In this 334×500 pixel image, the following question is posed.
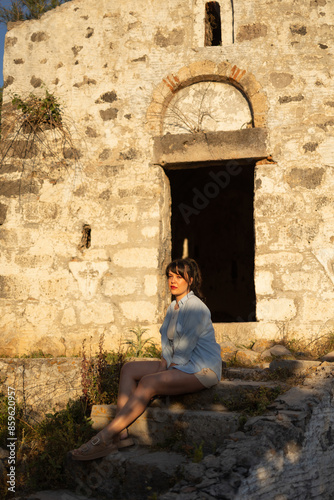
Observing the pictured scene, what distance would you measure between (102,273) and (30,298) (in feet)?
3.09

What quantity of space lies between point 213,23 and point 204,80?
2.59 ft

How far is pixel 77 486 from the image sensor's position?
3.30 meters

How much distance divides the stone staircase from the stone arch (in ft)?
11.2

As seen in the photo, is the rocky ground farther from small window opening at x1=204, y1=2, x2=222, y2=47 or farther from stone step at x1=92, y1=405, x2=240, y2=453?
small window opening at x1=204, y1=2, x2=222, y2=47

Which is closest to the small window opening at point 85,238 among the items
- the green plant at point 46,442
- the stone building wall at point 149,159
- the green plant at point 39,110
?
the stone building wall at point 149,159

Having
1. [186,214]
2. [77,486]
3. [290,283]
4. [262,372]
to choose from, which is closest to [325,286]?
[290,283]

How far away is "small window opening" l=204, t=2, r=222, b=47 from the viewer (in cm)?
631

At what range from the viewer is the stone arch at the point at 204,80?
593 cm

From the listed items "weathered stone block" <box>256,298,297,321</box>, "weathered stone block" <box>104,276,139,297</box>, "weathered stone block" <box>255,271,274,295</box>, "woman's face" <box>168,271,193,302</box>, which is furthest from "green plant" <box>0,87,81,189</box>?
"woman's face" <box>168,271,193,302</box>

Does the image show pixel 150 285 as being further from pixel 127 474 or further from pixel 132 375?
pixel 127 474

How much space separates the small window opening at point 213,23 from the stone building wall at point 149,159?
0.46ft

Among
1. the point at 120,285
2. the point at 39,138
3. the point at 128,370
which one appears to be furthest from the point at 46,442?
the point at 39,138

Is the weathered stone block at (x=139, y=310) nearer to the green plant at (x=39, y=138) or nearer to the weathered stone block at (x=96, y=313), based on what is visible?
the weathered stone block at (x=96, y=313)

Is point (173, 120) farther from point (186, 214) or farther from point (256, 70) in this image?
point (186, 214)
